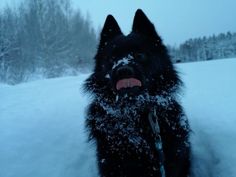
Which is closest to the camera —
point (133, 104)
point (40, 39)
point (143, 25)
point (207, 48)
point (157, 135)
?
point (157, 135)

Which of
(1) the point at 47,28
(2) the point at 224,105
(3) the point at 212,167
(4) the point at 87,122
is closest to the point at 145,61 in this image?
(4) the point at 87,122

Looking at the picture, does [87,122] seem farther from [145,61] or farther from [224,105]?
[224,105]

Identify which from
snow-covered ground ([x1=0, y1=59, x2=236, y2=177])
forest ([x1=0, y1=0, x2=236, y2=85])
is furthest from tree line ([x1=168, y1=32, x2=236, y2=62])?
snow-covered ground ([x1=0, y1=59, x2=236, y2=177])

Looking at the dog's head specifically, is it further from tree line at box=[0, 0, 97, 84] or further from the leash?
tree line at box=[0, 0, 97, 84]

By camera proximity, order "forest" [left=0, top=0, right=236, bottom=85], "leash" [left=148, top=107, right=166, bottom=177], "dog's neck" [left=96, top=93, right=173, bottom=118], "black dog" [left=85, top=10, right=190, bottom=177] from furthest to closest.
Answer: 1. "forest" [left=0, top=0, right=236, bottom=85]
2. "dog's neck" [left=96, top=93, right=173, bottom=118]
3. "black dog" [left=85, top=10, right=190, bottom=177]
4. "leash" [left=148, top=107, right=166, bottom=177]

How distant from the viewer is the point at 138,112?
2723 millimetres

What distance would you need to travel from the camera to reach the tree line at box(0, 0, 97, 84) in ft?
86.9

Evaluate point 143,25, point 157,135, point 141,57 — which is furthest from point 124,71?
point 143,25

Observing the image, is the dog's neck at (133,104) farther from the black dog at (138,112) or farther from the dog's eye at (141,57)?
the dog's eye at (141,57)

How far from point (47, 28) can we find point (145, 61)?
1138 inches

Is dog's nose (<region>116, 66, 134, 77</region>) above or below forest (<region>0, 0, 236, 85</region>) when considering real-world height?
below

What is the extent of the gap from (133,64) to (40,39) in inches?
1158

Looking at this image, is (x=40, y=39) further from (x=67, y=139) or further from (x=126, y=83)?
(x=126, y=83)

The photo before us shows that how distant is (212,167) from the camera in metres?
2.99
